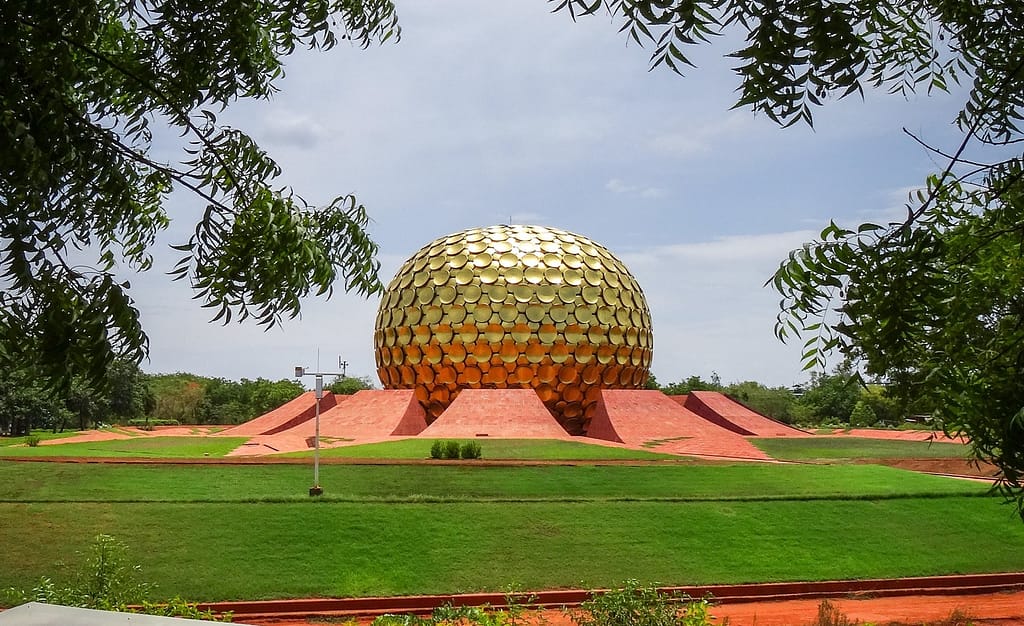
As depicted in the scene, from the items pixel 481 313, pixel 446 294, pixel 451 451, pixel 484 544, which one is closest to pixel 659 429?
pixel 481 313

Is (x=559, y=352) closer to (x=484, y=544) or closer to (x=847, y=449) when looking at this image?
(x=847, y=449)

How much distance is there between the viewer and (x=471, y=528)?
12.0 meters

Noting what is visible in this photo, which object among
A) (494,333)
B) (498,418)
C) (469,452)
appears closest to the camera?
(469,452)

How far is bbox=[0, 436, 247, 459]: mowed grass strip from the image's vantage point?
18.7 m

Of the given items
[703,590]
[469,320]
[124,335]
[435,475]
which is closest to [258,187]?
[124,335]

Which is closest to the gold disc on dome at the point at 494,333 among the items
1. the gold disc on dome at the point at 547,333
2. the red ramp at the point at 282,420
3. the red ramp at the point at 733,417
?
the gold disc on dome at the point at 547,333

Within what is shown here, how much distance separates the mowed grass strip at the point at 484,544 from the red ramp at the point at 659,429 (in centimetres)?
715

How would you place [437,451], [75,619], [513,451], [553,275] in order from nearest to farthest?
[75,619] < [437,451] < [513,451] < [553,275]

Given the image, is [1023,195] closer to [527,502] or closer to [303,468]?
[527,502]

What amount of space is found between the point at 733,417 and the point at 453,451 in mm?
12581

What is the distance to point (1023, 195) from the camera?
156 inches

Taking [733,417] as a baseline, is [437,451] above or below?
below

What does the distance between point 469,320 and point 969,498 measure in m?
15.5

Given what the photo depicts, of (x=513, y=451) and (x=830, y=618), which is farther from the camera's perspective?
(x=513, y=451)
